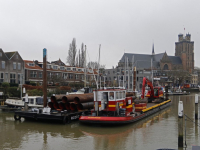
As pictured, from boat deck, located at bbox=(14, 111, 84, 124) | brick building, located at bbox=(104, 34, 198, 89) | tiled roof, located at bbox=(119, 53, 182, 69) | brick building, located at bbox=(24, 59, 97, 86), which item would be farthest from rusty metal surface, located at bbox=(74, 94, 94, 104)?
tiled roof, located at bbox=(119, 53, 182, 69)

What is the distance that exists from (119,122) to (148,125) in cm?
412

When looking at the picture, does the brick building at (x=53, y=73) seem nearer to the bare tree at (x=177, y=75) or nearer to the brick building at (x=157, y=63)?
the brick building at (x=157, y=63)

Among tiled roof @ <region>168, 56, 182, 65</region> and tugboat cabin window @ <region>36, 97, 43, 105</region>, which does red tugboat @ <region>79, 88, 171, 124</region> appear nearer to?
tugboat cabin window @ <region>36, 97, 43, 105</region>

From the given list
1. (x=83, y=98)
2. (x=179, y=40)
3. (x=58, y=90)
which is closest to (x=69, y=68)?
(x=58, y=90)

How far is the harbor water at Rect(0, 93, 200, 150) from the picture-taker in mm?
15455

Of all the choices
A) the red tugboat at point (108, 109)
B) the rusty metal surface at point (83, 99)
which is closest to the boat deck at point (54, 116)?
the rusty metal surface at point (83, 99)

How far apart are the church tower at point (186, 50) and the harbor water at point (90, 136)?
128620 mm

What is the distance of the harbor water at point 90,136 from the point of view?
15455 millimetres

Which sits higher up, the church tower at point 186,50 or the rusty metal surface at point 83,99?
the church tower at point 186,50

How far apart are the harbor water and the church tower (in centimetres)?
12862

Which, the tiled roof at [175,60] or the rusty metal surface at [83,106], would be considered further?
the tiled roof at [175,60]

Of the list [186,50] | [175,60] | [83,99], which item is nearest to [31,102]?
[83,99]

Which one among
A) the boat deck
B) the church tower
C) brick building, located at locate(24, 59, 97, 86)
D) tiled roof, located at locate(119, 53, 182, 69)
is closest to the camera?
the boat deck

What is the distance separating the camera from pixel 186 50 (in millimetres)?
151125
